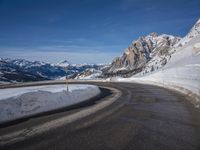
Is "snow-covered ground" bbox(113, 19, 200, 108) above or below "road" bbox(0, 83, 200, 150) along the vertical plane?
above

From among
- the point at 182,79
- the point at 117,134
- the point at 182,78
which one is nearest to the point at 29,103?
the point at 117,134

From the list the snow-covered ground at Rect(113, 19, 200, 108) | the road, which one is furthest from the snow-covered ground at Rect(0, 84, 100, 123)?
the snow-covered ground at Rect(113, 19, 200, 108)

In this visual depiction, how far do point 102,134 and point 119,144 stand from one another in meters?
1.02

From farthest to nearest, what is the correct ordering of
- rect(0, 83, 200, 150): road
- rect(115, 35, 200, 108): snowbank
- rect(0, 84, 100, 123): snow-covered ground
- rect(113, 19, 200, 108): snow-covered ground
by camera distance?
rect(113, 19, 200, 108): snow-covered ground
rect(115, 35, 200, 108): snowbank
rect(0, 84, 100, 123): snow-covered ground
rect(0, 83, 200, 150): road

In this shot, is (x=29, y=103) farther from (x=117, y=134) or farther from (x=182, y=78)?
(x=182, y=78)

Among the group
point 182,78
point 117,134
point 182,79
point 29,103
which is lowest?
point 117,134

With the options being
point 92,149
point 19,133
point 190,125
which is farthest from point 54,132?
point 190,125

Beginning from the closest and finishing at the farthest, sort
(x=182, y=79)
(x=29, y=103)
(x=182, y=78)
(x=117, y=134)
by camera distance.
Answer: (x=117, y=134) < (x=29, y=103) < (x=182, y=79) < (x=182, y=78)

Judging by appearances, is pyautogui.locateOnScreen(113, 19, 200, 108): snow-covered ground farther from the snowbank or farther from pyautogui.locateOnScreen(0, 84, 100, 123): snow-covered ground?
pyautogui.locateOnScreen(0, 84, 100, 123): snow-covered ground

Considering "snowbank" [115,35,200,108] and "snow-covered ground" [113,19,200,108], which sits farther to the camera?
"snow-covered ground" [113,19,200,108]

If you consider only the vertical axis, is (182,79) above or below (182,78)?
below

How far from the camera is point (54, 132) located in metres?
7.14

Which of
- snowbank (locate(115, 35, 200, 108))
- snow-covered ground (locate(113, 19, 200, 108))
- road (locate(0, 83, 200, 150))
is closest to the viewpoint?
road (locate(0, 83, 200, 150))

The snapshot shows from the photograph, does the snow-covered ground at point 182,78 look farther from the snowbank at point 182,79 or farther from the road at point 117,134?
the road at point 117,134
